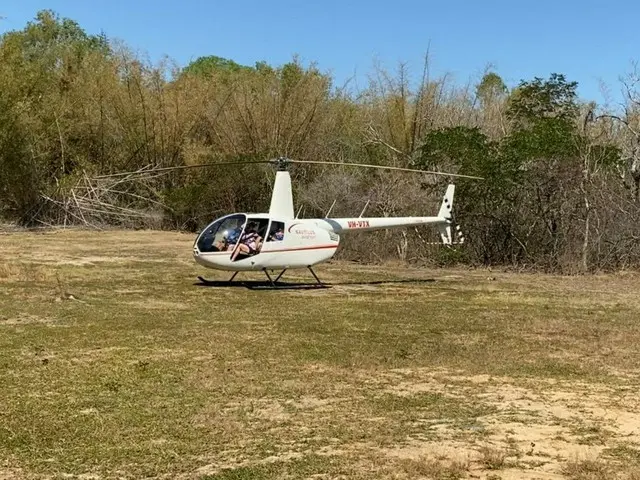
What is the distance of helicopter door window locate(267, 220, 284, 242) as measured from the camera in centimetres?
1056

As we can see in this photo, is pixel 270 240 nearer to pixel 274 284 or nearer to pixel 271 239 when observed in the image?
pixel 271 239

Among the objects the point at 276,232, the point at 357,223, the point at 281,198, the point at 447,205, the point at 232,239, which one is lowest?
the point at 232,239

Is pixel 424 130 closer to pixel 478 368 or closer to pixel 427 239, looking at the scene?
pixel 427 239

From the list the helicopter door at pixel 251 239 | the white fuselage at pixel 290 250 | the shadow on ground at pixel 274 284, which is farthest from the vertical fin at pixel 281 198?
the shadow on ground at pixel 274 284

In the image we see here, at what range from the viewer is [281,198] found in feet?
35.2

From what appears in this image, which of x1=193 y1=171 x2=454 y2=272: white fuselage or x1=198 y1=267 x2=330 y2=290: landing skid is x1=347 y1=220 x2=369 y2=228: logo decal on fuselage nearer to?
A: x1=193 y1=171 x2=454 y2=272: white fuselage

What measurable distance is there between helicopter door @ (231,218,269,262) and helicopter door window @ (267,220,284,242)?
9 cm

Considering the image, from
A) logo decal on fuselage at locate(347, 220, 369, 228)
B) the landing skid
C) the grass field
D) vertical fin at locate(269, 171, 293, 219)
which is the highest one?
vertical fin at locate(269, 171, 293, 219)

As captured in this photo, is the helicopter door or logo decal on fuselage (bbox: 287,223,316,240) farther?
logo decal on fuselage (bbox: 287,223,316,240)

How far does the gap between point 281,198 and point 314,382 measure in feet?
17.4

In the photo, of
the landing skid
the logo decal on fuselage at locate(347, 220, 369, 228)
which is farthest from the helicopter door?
the logo decal on fuselage at locate(347, 220, 369, 228)

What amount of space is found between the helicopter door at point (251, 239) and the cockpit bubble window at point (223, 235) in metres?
0.07

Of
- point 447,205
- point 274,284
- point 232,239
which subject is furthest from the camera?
point 447,205

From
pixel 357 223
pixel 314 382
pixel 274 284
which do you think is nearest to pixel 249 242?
pixel 274 284
